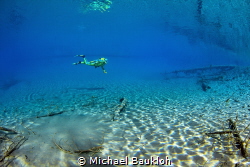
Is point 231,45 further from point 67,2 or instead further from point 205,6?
point 67,2

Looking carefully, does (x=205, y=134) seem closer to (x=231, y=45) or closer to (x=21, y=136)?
(x=21, y=136)

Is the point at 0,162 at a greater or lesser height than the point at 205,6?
lesser

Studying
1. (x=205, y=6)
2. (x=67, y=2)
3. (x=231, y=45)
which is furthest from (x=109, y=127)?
(x=231, y=45)

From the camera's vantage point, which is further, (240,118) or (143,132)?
(240,118)

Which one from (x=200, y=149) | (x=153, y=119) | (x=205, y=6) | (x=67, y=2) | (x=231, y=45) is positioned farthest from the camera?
(x=231, y=45)

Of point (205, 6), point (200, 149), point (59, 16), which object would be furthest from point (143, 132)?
point (59, 16)

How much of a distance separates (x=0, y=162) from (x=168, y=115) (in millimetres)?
5476

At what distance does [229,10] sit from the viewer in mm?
21156

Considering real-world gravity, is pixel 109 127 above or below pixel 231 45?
below

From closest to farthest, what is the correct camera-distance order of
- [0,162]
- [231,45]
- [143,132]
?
[0,162] < [143,132] < [231,45]

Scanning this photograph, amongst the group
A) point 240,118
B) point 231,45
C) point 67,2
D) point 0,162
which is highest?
point 67,2

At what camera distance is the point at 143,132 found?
4637mm

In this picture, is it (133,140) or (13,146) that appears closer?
(13,146)

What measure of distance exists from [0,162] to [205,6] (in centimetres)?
2663
